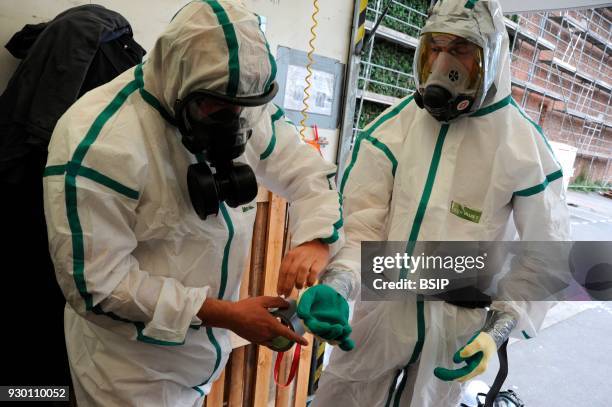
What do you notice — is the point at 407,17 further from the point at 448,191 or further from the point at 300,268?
the point at 300,268

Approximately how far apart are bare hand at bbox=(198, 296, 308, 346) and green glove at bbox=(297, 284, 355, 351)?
0.08 metres

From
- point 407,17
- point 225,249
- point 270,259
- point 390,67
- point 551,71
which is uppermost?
point 407,17

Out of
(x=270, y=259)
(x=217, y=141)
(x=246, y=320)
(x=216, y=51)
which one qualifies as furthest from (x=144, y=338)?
(x=270, y=259)

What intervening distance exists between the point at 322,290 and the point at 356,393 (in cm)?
65

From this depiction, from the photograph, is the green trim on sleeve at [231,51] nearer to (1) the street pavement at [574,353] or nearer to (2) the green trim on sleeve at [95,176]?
(2) the green trim on sleeve at [95,176]

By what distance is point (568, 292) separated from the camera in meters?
1.30

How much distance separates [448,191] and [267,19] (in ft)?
4.38

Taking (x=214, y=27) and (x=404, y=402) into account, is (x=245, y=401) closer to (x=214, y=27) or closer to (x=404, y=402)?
(x=404, y=402)

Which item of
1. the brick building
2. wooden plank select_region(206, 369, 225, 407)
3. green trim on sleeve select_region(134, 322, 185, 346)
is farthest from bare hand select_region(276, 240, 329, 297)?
the brick building

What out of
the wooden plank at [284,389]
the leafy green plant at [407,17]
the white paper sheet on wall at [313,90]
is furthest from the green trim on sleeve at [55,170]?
the leafy green plant at [407,17]

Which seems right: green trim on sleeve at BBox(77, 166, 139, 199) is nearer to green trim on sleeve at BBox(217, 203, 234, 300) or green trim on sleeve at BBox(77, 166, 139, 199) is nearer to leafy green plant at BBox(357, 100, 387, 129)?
green trim on sleeve at BBox(217, 203, 234, 300)

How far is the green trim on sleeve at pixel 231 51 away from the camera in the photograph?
2.62 feet

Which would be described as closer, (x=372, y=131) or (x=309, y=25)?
(x=372, y=131)

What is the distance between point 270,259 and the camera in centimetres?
198
